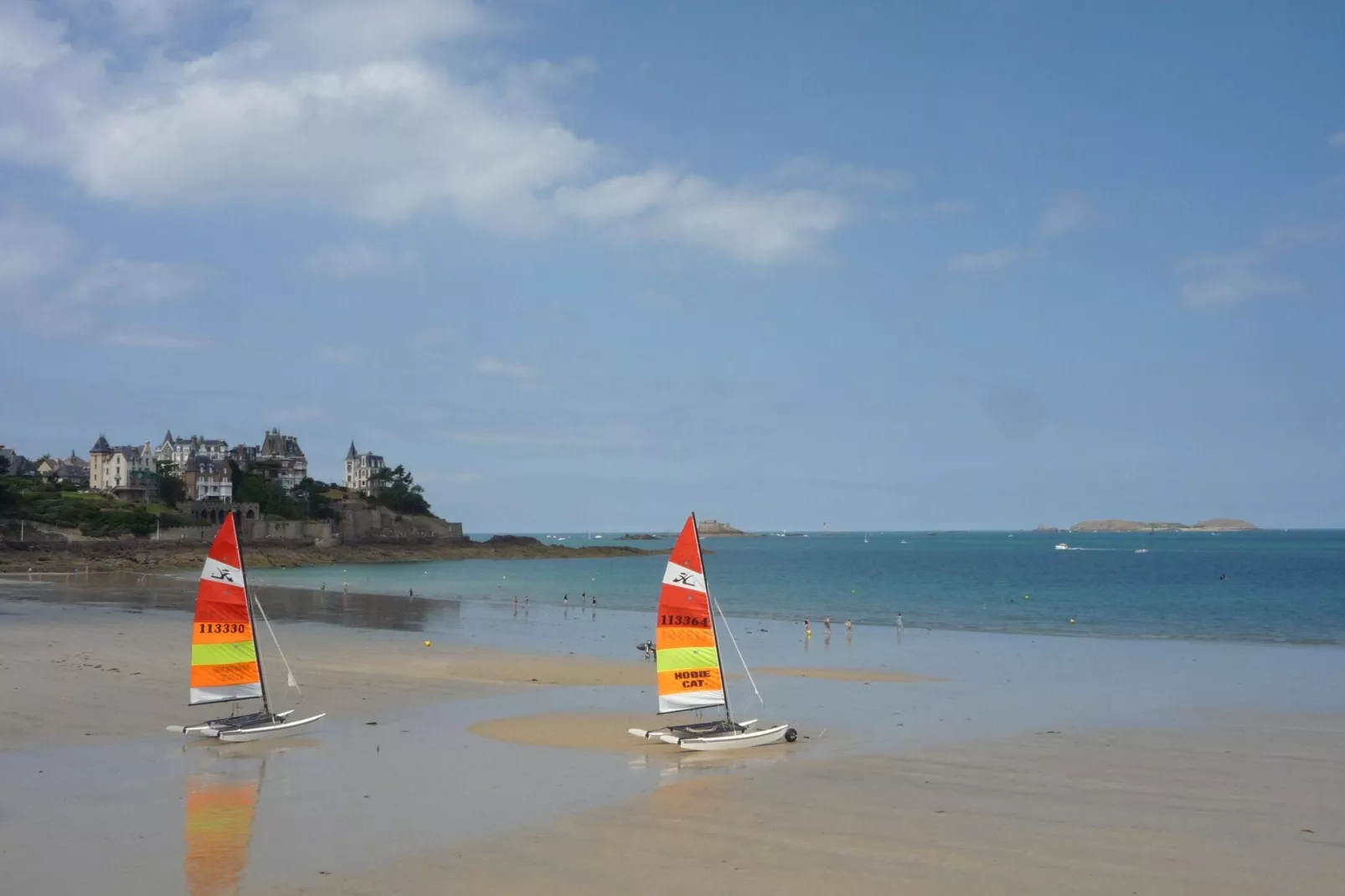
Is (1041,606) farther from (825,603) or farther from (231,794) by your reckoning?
(231,794)

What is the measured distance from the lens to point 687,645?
68.6 ft

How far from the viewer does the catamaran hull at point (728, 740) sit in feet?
64.3

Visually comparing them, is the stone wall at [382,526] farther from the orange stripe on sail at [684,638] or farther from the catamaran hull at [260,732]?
the orange stripe on sail at [684,638]

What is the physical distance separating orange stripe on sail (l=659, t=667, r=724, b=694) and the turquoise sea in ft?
99.5

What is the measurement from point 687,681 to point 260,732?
8272 mm

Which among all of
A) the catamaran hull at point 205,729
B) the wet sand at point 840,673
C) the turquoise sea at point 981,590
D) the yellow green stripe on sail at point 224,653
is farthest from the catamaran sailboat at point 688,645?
the turquoise sea at point 981,590

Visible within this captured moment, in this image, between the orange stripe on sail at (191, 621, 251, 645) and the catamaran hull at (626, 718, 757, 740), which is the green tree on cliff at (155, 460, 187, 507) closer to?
the orange stripe on sail at (191, 621, 251, 645)

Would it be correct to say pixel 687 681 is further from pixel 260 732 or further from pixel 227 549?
pixel 227 549

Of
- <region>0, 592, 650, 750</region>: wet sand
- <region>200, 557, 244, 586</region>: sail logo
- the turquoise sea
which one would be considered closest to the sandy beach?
<region>0, 592, 650, 750</region>: wet sand

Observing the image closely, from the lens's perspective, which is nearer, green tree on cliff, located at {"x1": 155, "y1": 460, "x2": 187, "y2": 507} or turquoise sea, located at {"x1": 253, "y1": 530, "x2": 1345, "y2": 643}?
turquoise sea, located at {"x1": 253, "y1": 530, "x2": 1345, "y2": 643}

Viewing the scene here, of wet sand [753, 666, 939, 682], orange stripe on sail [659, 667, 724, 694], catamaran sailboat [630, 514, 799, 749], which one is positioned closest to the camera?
catamaran sailboat [630, 514, 799, 749]

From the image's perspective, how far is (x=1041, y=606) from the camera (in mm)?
61688

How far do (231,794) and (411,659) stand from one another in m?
18.3

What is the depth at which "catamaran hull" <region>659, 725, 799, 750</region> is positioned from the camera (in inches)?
772
